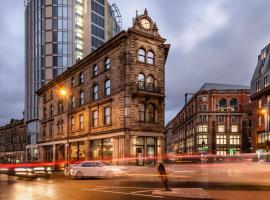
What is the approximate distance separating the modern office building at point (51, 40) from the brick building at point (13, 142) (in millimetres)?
6122

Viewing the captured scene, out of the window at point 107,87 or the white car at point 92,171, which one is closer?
the white car at point 92,171

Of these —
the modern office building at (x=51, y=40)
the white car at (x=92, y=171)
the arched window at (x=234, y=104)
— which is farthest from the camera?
the arched window at (x=234, y=104)

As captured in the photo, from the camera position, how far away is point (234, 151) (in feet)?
364

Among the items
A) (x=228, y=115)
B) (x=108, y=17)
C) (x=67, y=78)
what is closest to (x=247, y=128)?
(x=228, y=115)

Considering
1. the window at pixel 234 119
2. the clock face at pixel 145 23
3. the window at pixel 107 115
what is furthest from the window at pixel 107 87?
the window at pixel 234 119

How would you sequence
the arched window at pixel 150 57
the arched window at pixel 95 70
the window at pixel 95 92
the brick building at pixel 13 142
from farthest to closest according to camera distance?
the brick building at pixel 13 142 → the arched window at pixel 95 70 → the window at pixel 95 92 → the arched window at pixel 150 57

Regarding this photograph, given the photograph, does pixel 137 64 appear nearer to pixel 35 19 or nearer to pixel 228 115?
pixel 35 19

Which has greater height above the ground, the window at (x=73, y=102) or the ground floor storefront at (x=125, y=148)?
the window at (x=73, y=102)

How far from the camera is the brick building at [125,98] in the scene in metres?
40.5

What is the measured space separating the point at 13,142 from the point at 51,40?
2861cm

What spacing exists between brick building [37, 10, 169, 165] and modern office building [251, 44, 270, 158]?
3206 cm

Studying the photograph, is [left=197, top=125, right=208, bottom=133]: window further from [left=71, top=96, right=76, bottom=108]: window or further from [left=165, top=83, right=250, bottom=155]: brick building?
[left=71, top=96, right=76, bottom=108]: window

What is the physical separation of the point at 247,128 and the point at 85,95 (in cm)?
7360

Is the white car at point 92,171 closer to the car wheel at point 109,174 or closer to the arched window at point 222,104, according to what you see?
the car wheel at point 109,174
